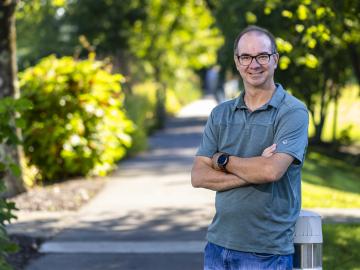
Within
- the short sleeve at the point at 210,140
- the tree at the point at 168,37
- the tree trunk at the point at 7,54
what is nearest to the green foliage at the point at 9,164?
the short sleeve at the point at 210,140

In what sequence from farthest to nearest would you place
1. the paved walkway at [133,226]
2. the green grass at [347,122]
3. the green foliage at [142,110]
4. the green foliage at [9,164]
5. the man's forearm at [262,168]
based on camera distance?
the green grass at [347,122] → the green foliage at [142,110] → the paved walkway at [133,226] → the green foliage at [9,164] → the man's forearm at [262,168]

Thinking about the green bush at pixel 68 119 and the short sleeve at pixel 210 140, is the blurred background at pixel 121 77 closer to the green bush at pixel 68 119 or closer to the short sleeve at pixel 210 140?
the green bush at pixel 68 119

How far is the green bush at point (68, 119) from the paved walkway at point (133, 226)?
2.23ft

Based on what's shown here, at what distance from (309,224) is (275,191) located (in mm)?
314

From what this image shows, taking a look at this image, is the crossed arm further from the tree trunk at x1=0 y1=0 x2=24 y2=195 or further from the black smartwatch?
the tree trunk at x1=0 y1=0 x2=24 y2=195

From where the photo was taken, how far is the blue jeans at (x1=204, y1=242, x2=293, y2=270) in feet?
11.8

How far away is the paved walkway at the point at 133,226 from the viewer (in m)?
7.40

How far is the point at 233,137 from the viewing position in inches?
147

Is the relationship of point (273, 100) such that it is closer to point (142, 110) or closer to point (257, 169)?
point (257, 169)

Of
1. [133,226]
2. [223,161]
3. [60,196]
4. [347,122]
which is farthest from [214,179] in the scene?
[347,122]

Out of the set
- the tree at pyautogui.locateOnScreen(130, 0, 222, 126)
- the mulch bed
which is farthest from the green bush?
the tree at pyautogui.locateOnScreen(130, 0, 222, 126)

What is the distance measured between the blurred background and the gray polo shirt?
200cm

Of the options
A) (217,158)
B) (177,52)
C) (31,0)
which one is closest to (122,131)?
(31,0)

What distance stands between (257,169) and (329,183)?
467 inches
